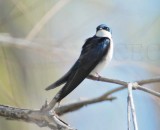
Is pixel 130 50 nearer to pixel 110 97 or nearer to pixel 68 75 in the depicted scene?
pixel 110 97

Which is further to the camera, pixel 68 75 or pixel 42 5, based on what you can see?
pixel 42 5

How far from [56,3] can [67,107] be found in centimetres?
32

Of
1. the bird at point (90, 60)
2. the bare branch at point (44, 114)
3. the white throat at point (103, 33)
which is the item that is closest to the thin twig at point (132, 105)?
the bare branch at point (44, 114)

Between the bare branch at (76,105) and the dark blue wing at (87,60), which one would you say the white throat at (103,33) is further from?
the bare branch at (76,105)

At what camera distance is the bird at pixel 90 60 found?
4.16ft

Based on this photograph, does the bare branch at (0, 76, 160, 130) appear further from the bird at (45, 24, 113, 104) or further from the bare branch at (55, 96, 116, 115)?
the bare branch at (55, 96, 116, 115)

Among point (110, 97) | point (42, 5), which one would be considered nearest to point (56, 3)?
point (42, 5)

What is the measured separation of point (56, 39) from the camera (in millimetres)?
1482

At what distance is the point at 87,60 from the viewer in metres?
1.35

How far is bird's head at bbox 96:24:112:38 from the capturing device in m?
1.52

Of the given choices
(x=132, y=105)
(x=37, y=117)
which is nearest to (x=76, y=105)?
(x=37, y=117)

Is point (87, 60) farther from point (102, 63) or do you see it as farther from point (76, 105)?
point (76, 105)

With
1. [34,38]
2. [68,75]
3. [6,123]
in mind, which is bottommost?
[6,123]

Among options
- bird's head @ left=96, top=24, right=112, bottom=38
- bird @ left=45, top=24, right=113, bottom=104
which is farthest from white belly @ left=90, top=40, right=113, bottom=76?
bird's head @ left=96, top=24, right=112, bottom=38
